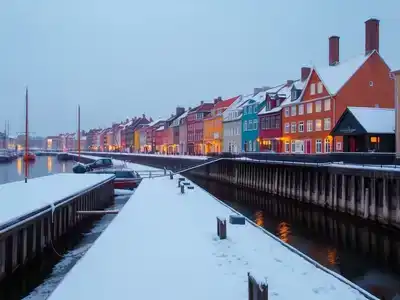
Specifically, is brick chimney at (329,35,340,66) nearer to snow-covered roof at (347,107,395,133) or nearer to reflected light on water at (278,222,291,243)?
snow-covered roof at (347,107,395,133)

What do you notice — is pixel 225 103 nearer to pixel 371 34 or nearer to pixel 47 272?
pixel 371 34

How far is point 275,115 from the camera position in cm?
7419

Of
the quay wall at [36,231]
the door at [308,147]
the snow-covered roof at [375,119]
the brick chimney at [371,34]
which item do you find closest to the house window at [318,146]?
the door at [308,147]

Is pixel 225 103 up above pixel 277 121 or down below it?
above

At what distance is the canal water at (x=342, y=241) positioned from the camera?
16.5 metres

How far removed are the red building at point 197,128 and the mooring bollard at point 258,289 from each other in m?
104

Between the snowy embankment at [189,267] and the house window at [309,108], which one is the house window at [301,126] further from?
the snowy embankment at [189,267]

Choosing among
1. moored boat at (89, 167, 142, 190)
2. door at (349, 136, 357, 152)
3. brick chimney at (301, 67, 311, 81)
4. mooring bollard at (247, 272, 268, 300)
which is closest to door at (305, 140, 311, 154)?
brick chimney at (301, 67, 311, 81)

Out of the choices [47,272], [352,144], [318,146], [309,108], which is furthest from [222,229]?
[309,108]

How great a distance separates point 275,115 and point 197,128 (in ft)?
143

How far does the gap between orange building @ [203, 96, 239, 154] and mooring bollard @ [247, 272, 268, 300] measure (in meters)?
91.3

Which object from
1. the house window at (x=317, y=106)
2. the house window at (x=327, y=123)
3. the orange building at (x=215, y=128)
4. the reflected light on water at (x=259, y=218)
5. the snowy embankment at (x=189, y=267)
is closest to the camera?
the snowy embankment at (x=189, y=267)

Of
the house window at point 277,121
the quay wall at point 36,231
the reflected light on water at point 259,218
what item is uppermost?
the house window at point 277,121

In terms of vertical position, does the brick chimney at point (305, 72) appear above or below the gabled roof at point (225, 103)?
above
